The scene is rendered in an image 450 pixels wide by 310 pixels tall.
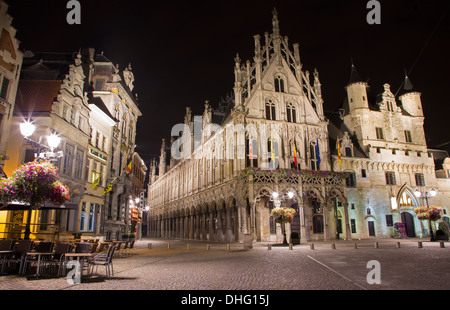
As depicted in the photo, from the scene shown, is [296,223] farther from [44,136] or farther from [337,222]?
[44,136]

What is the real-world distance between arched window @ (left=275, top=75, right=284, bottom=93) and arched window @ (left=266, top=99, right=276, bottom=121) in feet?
6.50

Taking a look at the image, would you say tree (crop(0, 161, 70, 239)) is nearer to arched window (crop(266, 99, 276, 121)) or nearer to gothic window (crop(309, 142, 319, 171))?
arched window (crop(266, 99, 276, 121))

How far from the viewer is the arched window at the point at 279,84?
39037mm

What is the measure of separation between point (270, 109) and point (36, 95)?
25222mm

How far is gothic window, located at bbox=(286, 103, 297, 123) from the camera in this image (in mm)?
38737

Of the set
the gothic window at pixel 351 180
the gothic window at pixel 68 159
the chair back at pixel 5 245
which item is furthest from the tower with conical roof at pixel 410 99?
the chair back at pixel 5 245

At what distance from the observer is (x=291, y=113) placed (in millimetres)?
39000

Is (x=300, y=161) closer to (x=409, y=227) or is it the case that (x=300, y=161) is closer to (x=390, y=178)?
(x=390, y=178)

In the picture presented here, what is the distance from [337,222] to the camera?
3853cm

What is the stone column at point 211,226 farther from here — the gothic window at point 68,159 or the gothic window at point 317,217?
the gothic window at point 68,159

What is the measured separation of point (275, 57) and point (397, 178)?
81.8 ft
